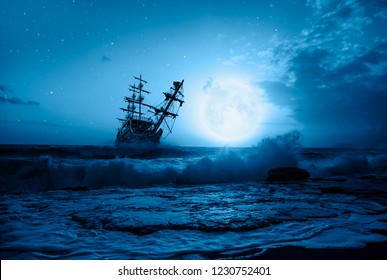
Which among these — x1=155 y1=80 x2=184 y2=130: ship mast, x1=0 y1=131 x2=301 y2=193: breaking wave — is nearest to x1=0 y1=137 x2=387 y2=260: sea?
x1=0 y1=131 x2=301 y2=193: breaking wave

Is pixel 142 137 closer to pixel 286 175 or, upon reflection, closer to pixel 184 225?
pixel 286 175

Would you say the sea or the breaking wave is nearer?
the sea

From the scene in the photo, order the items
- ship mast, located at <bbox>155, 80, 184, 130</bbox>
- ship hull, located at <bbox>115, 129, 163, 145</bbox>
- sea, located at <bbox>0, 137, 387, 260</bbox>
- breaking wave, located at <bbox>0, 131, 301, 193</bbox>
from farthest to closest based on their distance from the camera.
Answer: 1. ship hull, located at <bbox>115, 129, 163, 145</bbox>
2. ship mast, located at <bbox>155, 80, 184, 130</bbox>
3. breaking wave, located at <bbox>0, 131, 301, 193</bbox>
4. sea, located at <bbox>0, 137, 387, 260</bbox>

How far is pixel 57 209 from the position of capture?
512 cm

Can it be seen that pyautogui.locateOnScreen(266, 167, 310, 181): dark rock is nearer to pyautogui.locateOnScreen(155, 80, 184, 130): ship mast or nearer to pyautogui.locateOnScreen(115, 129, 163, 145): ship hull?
pyautogui.locateOnScreen(155, 80, 184, 130): ship mast

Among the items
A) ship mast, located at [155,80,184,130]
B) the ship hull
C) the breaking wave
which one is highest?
ship mast, located at [155,80,184,130]

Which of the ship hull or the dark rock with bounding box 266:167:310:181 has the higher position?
the ship hull

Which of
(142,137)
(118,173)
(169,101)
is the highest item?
(169,101)

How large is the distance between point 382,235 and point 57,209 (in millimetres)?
6153

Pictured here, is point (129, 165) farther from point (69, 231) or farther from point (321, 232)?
point (321, 232)

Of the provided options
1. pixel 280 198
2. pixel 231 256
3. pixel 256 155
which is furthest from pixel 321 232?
pixel 256 155

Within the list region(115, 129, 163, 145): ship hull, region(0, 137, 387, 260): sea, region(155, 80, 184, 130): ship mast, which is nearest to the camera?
region(0, 137, 387, 260): sea

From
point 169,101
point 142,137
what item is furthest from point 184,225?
point 142,137

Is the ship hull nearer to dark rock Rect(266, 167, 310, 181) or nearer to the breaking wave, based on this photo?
the breaking wave
